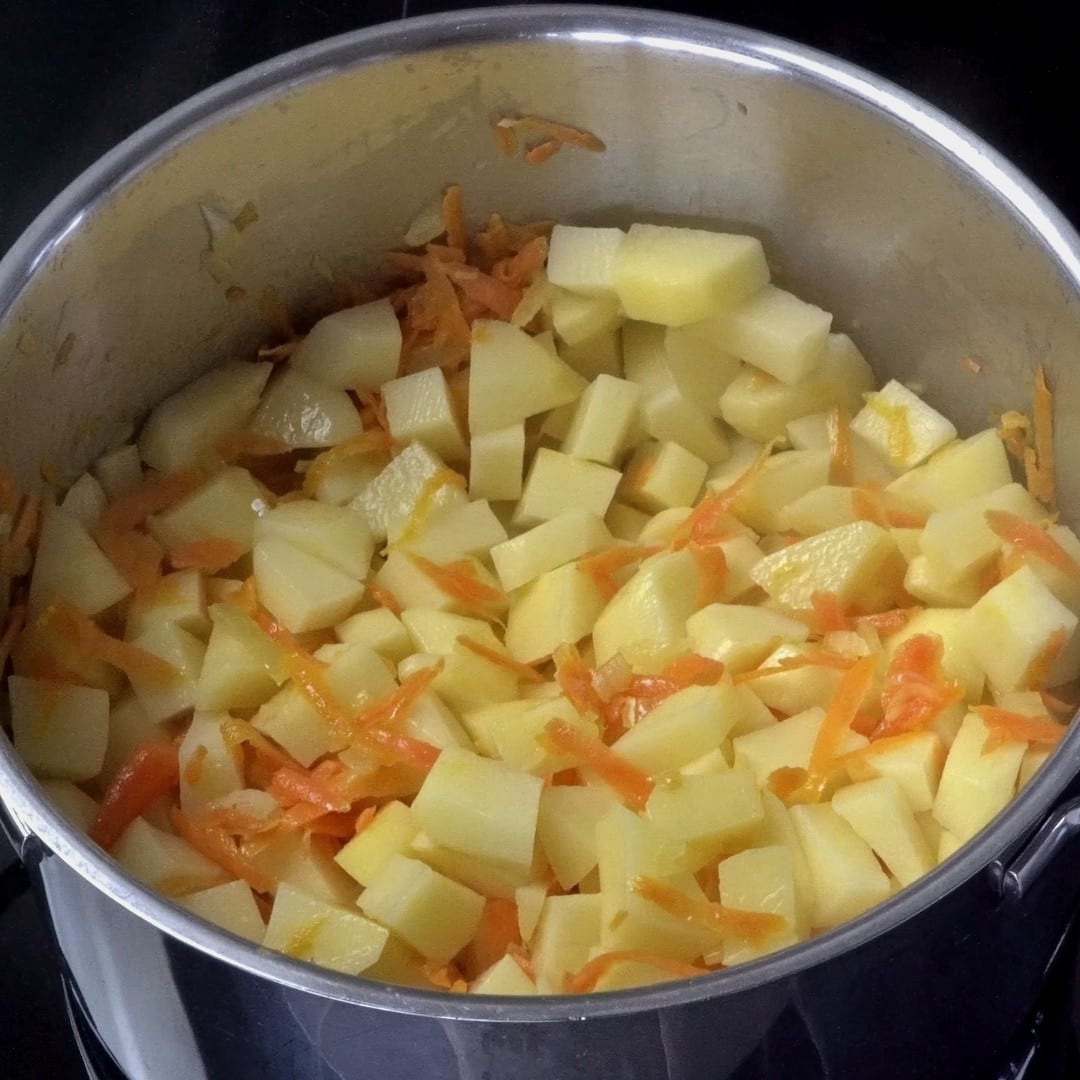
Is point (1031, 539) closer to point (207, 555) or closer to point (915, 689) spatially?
point (915, 689)

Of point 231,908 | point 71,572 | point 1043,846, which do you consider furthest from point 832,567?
point 71,572

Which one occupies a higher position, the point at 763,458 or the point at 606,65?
the point at 606,65

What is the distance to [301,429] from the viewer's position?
4.90ft

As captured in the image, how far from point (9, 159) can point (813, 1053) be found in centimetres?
131

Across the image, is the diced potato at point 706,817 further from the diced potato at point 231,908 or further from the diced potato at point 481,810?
the diced potato at point 231,908

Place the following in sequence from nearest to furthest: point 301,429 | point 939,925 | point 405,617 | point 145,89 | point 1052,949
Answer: point 939,925, point 1052,949, point 405,617, point 301,429, point 145,89

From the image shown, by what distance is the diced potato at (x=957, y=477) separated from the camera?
1.37m

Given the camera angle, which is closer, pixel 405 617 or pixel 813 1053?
pixel 813 1053

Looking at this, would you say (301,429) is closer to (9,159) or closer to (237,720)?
(237,720)

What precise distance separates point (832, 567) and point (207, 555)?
65 centimetres

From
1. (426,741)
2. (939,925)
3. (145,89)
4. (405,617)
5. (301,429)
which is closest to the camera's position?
(939,925)

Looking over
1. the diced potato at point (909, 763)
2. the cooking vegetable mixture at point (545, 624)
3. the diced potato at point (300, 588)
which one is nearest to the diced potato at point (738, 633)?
the cooking vegetable mixture at point (545, 624)

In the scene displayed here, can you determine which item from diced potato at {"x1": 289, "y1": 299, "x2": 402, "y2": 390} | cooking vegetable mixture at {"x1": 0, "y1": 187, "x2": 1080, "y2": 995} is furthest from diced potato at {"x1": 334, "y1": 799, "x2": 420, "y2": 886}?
diced potato at {"x1": 289, "y1": 299, "x2": 402, "y2": 390}

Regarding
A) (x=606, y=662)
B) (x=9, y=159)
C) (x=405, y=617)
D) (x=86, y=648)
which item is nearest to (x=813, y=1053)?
(x=606, y=662)
